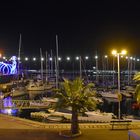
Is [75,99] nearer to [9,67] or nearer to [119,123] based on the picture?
[119,123]

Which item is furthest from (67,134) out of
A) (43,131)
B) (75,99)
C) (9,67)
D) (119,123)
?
(9,67)

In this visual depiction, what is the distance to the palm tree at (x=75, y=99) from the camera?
2533cm

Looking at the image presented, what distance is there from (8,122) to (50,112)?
60.1ft

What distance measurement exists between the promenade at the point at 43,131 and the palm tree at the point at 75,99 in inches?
46.4

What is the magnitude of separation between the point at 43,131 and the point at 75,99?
308cm

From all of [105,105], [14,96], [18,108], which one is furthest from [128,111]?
[14,96]

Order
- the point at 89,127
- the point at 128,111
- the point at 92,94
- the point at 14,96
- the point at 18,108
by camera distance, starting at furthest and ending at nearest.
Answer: the point at 14,96
the point at 128,111
the point at 18,108
the point at 89,127
the point at 92,94

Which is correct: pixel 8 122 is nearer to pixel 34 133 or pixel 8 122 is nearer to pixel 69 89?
pixel 34 133

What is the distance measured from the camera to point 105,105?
2721 inches

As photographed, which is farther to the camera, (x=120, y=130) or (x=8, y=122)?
(x=8, y=122)

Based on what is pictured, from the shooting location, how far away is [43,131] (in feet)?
85.1

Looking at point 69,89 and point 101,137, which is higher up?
point 69,89

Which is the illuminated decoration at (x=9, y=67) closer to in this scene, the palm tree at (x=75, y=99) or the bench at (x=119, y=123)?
the bench at (x=119, y=123)

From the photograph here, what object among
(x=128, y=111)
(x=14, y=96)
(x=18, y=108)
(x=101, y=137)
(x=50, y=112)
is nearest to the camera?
(x=101, y=137)
